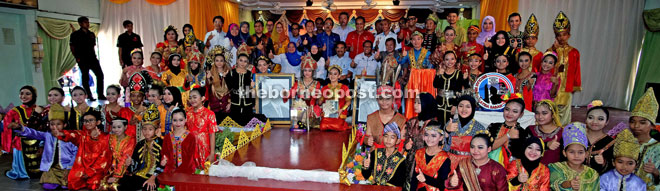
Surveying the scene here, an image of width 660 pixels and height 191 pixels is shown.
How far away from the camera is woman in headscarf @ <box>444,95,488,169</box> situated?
324 cm

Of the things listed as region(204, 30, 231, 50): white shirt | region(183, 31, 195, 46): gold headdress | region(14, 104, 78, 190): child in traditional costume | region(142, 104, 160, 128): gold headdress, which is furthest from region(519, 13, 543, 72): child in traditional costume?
region(14, 104, 78, 190): child in traditional costume

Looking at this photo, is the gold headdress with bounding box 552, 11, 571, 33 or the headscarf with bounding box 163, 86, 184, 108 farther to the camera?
the gold headdress with bounding box 552, 11, 571, 33

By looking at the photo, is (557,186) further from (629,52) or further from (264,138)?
(629,52)

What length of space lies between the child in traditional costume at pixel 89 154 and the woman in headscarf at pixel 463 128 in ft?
12.0

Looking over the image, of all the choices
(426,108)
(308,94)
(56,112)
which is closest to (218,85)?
(308,94)

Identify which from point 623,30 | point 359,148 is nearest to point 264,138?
point 359,148

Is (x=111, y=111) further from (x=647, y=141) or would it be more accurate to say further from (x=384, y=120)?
(x=647, y=141)

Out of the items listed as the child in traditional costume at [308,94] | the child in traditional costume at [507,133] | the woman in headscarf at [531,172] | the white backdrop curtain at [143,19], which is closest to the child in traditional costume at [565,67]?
the child in traditional costume at [507,133]

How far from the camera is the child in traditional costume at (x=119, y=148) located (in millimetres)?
3871

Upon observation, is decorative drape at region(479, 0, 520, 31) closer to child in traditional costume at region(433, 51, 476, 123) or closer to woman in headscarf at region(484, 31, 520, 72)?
woman in headscarf at region(484, 31, 520, 72)

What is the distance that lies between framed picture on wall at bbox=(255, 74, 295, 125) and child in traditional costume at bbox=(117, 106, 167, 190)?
2.07 meters

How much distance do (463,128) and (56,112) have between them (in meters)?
4.45

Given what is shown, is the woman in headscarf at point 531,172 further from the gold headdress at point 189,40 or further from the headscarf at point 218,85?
the gold headdress at point 189,40

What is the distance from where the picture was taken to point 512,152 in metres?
3.32
